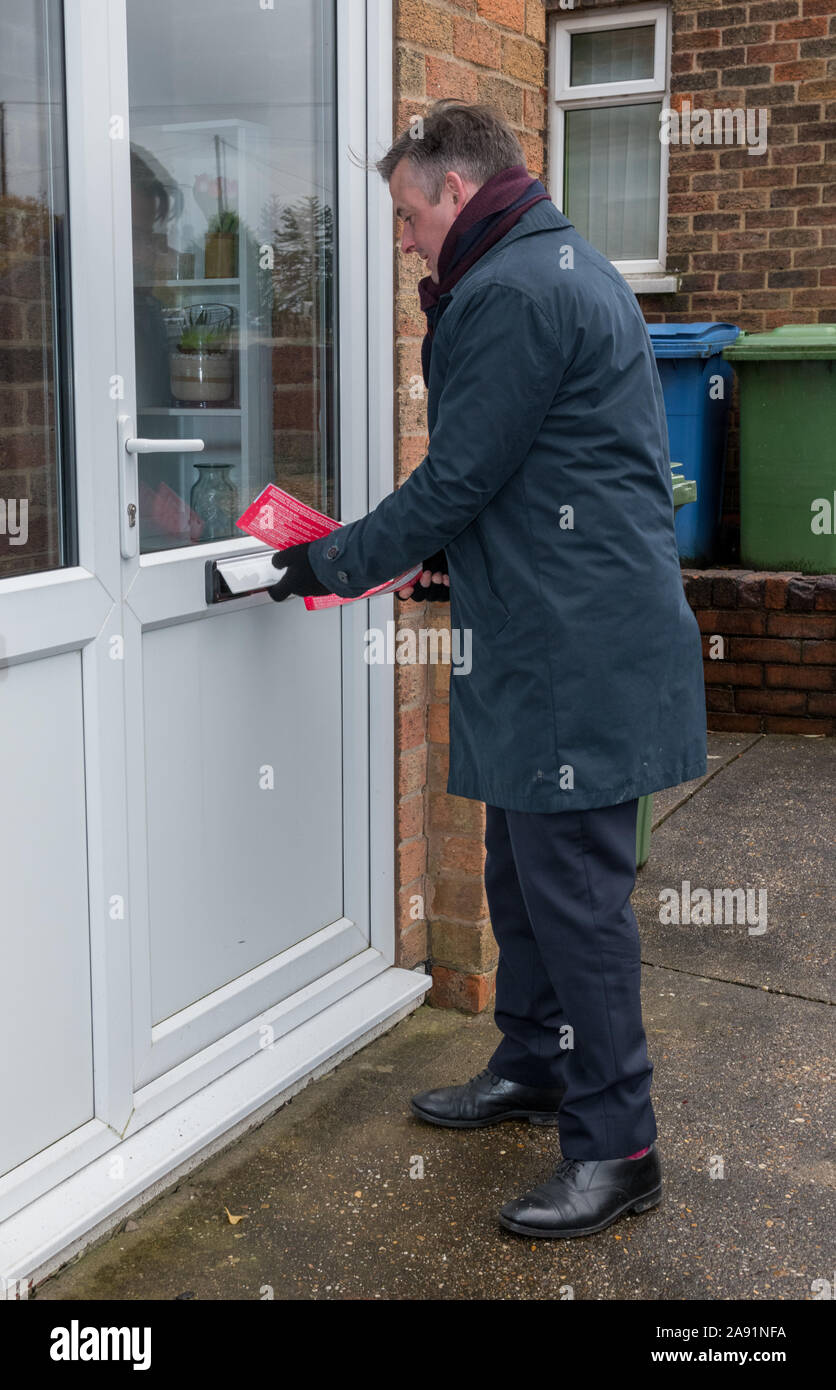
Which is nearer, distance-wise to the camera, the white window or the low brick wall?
the low brick wall

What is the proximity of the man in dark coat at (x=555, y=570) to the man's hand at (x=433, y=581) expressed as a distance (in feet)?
0.73

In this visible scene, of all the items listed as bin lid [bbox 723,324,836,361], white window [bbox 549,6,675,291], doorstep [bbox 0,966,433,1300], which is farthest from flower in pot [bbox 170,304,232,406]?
white window [bbox 549,6,675,291]

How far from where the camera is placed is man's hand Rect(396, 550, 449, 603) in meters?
2.96

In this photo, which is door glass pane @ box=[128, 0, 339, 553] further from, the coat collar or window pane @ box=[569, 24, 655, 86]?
window pane @ box=[569, 24, 655, 86]

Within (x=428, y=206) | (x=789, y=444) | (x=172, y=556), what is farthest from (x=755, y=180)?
(x=172, y=556)

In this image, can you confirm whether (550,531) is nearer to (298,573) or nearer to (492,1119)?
(298,573)

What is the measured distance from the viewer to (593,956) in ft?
8.72

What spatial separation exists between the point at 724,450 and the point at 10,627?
5.60 meters

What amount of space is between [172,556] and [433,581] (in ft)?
1.76

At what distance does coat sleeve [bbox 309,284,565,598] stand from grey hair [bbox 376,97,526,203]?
0.25 meters

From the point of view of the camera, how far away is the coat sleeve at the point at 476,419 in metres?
2.40

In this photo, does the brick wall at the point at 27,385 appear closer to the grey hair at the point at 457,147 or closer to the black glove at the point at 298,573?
the black glove at the point at 298,573
